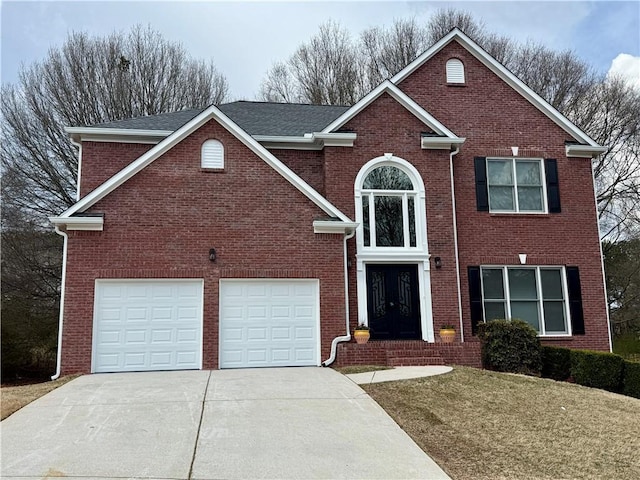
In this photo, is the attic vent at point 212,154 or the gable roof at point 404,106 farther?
the gable roof at point 404,106

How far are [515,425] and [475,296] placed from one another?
6790mm

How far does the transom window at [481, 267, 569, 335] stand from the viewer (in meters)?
14.0

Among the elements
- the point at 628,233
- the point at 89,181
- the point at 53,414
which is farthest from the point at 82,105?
the point at 628,233

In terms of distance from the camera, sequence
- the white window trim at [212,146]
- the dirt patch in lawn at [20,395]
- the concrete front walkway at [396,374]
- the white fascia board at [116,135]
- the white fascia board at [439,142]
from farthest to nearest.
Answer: the white fascia board at [439,142], the white fascia board at [116,135], the white window trim at [212,146], the concrete front walkway at [396,374], the dirt patch in lawn at [20,395]

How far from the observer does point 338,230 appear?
12.2 m

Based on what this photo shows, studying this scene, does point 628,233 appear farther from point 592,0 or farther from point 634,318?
point 592,0

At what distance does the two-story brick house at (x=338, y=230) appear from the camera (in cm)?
1141

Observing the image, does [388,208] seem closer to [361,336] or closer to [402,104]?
[402,104]

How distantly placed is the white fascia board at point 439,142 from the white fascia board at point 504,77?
2.36 m

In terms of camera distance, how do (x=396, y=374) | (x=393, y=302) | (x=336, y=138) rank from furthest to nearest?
1. (x=336, y=138)
2. (x=393, y=302)
3. (x=396, y=374)

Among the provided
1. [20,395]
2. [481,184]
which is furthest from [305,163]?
[20,395]

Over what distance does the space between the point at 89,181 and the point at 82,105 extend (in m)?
11.6

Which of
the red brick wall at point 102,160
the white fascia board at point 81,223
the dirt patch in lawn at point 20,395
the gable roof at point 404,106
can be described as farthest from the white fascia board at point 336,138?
the dirt patch in lawn at point 20,395

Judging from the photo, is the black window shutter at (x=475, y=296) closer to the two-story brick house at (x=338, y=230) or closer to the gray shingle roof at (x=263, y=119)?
the two-story brick house at (x=338, y=230)
